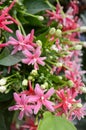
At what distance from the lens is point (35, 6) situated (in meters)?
1.00

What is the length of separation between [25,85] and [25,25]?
0.70ft

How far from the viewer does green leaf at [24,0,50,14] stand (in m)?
0.99

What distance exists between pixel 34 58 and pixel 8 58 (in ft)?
0.19

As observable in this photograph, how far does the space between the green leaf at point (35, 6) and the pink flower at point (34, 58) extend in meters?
0.18

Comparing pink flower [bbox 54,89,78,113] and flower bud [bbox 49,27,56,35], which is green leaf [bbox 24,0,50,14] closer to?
flower bud [bbox 49,27,56,35]

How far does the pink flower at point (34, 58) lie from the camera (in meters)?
0.83

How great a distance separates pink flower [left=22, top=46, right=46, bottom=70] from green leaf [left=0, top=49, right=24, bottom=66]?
22 millimetres

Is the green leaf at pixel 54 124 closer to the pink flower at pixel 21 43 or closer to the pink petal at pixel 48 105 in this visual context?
the pink petal at pixel 48 105

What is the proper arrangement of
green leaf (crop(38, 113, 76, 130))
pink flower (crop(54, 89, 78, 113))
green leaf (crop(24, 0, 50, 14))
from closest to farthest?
green leaf (crop(38, 113, 76, 130))
pink flower (crop(54, 89, 78, 113))
green leaf (crop(24, 0, 50, 14))

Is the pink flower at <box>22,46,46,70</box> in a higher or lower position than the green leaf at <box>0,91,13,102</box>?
higher

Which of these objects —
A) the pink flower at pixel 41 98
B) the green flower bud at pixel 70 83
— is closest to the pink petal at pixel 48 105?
the pink flower at pixel 41 98

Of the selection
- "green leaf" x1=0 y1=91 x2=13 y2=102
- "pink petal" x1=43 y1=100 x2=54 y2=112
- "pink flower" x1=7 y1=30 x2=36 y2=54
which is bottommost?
"green leaf" x1=0 y1=91 x2=13 y2=102

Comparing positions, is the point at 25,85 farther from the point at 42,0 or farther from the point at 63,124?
the point at 42,0

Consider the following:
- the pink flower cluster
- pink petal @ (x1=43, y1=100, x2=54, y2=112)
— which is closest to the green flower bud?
the pink flower cluster
